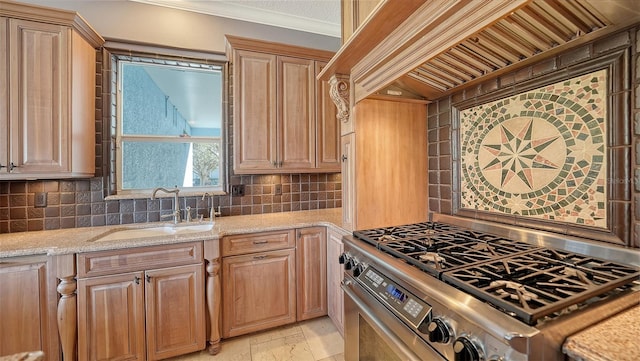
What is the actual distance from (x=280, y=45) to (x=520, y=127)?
195 cm

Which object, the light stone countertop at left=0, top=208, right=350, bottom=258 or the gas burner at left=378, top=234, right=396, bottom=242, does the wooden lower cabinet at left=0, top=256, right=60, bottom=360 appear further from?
the gas burner at left=378, top=234, right=396, bottom=242

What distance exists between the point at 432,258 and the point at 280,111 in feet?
6.13

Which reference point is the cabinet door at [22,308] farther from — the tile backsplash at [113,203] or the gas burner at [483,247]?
the gas burner at [483,247]

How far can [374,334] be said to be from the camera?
122 cm

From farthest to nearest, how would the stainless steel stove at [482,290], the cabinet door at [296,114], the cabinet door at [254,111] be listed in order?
the cabinet door at [296,114] → the cabinet door at [254,111] → the stainless steel stove at [482,290]

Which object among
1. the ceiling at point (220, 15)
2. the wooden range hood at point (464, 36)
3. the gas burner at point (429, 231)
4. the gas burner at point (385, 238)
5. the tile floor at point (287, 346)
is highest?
the ceiling at point (220, 15)

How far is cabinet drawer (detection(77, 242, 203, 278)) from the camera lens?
160 cm

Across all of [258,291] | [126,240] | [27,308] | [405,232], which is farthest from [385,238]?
[27,308]

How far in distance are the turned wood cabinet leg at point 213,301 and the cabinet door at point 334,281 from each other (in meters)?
0.86

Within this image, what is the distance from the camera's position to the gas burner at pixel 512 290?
0.72 meters

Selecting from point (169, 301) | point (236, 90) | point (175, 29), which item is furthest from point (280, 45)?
point (169, 301)

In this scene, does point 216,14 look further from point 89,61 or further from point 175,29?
point 89,61

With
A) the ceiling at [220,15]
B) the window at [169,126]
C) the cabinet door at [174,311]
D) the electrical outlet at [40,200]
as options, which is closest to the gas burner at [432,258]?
the cabinet door at [174,311]

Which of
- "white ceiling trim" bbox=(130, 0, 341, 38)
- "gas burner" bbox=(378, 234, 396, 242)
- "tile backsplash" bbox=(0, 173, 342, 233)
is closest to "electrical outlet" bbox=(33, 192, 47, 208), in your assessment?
"tile backsplash" bbox=(0, 173, 342, 233)
